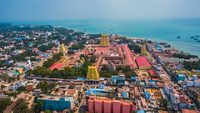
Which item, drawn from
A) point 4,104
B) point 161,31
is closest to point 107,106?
point 4,104

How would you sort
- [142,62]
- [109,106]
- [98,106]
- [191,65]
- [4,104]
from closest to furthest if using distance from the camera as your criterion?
1. [109,106]
2. [98,106]
3. [4,104]
4. [191,65]
5. [142,62]

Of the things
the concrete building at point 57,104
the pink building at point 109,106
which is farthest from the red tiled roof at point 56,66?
the pink building at point 109,106

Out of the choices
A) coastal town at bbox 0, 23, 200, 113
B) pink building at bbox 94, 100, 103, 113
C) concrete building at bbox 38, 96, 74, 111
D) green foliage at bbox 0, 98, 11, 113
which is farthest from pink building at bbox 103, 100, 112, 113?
green foliage at bbox 0, 98, 11, 113

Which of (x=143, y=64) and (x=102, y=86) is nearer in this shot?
(x=102, y=86)

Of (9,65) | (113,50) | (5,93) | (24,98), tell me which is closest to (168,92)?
(24,98)

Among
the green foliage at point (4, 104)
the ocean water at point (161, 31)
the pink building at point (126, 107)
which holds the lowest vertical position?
the green foliage at point (4, 104)

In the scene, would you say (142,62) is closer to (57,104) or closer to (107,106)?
(107,106)

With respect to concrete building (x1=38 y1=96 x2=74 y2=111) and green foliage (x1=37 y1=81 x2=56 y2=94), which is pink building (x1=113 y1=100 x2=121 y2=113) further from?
green foliage (x1=37 y1=81 x2=56 y2=94)

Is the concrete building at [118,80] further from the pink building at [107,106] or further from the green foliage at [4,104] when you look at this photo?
the green foliage at [4,104]

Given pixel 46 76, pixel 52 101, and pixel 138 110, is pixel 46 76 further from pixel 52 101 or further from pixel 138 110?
pixel 138 110

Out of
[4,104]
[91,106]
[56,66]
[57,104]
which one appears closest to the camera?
[91,106]

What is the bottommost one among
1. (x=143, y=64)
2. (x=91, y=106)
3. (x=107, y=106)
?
(x=91, y=106)
